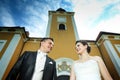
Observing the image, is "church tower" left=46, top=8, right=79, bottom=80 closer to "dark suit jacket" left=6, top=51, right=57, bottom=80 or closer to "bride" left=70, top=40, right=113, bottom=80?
"bride" left=70, top=40, right=113, bottom=80

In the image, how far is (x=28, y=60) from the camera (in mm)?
3107

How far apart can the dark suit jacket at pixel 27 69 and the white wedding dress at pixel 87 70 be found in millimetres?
609

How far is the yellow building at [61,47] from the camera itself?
10292 millimetres

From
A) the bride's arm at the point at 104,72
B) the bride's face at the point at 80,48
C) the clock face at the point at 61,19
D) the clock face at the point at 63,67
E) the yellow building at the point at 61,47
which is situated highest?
the clock face at the point at 61,19

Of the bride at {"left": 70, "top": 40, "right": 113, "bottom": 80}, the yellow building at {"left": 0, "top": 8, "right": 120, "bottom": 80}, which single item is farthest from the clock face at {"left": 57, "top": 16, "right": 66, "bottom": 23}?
the bride at {"left": 70, "top": 40, "right": 113, "bottom": 80}

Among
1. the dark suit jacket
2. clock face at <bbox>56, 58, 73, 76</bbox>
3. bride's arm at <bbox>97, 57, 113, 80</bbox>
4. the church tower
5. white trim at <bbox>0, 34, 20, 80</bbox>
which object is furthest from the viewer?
the church tower

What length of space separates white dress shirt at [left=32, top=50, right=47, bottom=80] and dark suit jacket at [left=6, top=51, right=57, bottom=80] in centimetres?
7

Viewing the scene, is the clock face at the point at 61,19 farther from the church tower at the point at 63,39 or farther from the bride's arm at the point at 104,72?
the bride's arm at the point at 104,72

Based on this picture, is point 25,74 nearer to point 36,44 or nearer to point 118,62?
point 118,62

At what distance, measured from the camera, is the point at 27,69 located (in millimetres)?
2889

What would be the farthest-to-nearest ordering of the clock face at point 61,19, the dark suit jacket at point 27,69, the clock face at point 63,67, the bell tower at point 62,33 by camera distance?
the clock face at point 61,19 < the bell tower at point 62,33 < the clock face at point 63,67 < the dark suit jacket at point 27,69

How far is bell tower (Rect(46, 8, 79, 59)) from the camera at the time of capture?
1201cm

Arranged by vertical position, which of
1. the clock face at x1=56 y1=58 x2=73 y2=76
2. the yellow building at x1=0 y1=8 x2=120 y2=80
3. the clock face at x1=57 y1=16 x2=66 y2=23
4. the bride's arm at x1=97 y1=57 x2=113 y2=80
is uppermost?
the clock face at x1=57 y1=16 x2=66 y2=23

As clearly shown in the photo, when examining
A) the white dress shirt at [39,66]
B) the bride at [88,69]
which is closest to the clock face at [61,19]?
the bride at [88,69]
